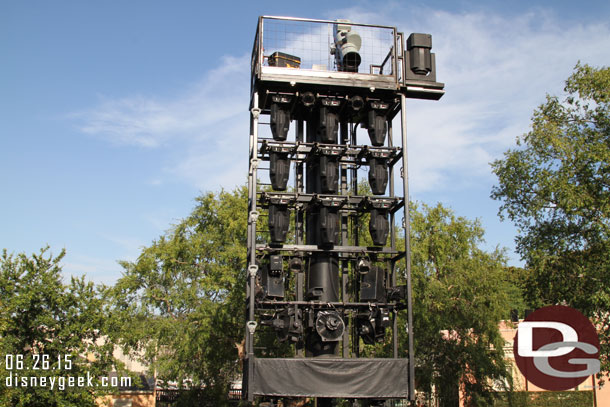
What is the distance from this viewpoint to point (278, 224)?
1576cm

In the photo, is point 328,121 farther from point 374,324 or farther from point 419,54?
point 374,324

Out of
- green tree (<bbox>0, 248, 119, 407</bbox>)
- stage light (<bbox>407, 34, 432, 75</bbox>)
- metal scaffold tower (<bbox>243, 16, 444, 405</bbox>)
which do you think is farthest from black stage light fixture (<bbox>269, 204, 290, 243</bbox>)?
green tree (<bbox>0, 248, 119, 407</bbox>)

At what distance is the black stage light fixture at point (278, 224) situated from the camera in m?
15.7

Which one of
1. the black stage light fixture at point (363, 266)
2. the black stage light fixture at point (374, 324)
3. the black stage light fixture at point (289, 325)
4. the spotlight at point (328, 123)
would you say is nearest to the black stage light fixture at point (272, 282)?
the black stage light fixture at point (289, 325)

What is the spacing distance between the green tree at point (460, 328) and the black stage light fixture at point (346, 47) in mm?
15142

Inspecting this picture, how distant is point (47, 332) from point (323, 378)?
15.3 metres

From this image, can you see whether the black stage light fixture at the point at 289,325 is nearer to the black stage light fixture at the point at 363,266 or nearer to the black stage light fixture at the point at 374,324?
the black stage light fixture at the point at 374,324

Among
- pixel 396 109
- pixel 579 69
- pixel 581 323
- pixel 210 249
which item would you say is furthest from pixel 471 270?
pixel 396 109

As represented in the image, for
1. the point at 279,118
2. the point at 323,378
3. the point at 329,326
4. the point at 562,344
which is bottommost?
the point at 323,378

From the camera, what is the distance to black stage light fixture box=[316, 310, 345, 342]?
15.3 metres

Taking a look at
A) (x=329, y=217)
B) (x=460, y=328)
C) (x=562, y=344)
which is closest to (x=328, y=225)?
(x=329, y=217)

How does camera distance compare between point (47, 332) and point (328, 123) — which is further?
point (47, 332)

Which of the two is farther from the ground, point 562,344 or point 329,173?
point 329,173

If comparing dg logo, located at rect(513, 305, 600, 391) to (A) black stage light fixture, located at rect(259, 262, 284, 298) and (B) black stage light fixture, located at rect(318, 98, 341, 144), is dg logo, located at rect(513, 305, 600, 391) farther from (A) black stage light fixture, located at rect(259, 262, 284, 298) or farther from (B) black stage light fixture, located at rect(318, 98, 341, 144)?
(A) black stage light fixture, located at rect(259, 262, 284, 298)
